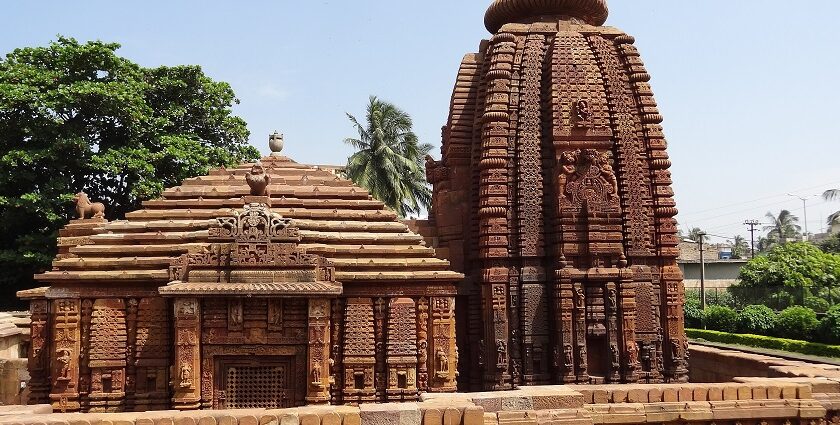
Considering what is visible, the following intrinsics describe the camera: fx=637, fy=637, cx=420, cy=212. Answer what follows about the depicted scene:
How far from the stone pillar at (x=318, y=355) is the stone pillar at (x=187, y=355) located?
1.75m

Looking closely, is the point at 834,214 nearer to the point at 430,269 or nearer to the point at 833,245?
the point at 833,245

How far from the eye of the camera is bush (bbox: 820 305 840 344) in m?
21.0

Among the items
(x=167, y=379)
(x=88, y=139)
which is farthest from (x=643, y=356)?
(x=88, y=139)

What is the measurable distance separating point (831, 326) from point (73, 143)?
25951 mm

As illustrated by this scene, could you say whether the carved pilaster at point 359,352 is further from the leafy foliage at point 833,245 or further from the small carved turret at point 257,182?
the leafy foliage at point 833,245

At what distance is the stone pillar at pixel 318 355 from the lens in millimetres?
10094

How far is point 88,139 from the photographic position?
22.5 metres

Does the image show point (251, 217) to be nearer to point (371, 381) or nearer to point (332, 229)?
point (332, 229)

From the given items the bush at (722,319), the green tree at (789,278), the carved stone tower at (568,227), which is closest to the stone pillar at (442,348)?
the carved stone tower at (568,227)

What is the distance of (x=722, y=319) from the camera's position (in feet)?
88.3

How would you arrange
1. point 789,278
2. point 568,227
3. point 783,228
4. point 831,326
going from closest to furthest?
point 568,227
point 831,326
point 789,278
point 783,228

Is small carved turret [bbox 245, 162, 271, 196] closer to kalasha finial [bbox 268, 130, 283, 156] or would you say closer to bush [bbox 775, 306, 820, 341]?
kalasha finial [bbox 268, 130, 283, 156]

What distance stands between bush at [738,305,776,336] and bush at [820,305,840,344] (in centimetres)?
290

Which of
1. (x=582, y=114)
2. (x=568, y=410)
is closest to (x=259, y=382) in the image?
(x=568, y=410)
